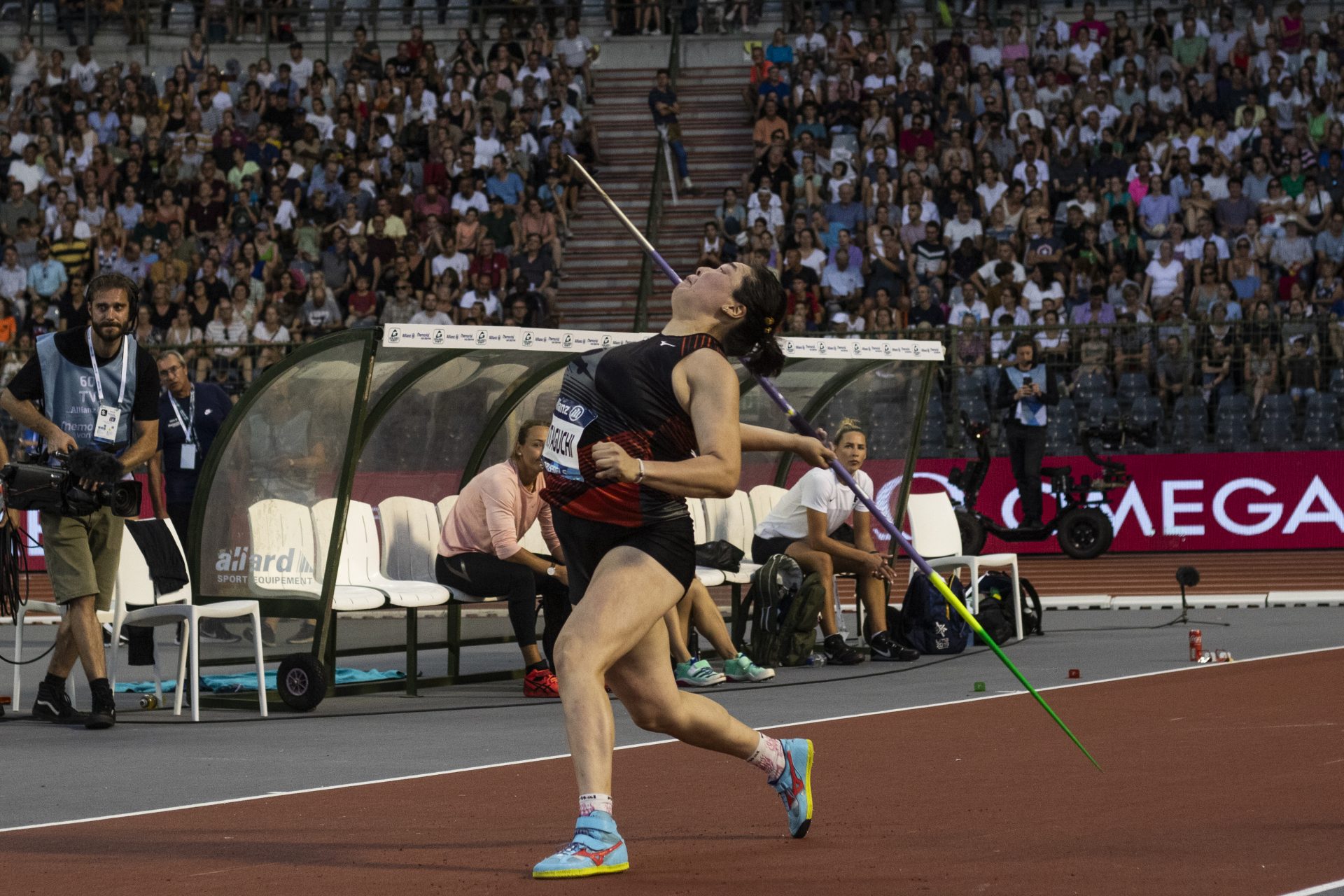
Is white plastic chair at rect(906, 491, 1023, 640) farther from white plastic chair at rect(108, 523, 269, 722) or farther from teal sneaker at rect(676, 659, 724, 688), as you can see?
white plastic chair at rect(108, 523, 269, 722)

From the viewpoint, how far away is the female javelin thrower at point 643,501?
5.95m

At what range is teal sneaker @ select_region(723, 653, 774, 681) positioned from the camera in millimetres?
12164

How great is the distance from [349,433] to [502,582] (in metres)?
1.34

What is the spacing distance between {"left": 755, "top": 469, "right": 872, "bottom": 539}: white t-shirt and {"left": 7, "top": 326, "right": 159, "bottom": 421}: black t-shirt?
469 cm

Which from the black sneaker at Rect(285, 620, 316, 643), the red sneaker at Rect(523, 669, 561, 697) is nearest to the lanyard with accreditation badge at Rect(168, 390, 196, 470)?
the black sneaker at Rect(285, 620, 316, 643)

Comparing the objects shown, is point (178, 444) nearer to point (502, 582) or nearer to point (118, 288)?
point (502, 582)

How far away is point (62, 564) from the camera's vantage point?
32.7 ft

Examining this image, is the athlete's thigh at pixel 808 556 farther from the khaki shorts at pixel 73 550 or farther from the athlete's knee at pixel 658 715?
the athlete's knee at pixel 658 715

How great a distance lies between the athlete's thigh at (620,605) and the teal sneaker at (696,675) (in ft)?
19.0

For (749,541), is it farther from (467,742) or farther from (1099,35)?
(1099,35)

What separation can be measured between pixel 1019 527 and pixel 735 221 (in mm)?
6383

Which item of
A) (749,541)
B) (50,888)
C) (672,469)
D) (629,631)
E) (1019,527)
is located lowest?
(1019,527)

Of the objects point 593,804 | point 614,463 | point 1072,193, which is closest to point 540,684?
point 593,804

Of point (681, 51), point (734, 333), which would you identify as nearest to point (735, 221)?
point (681, 51)
